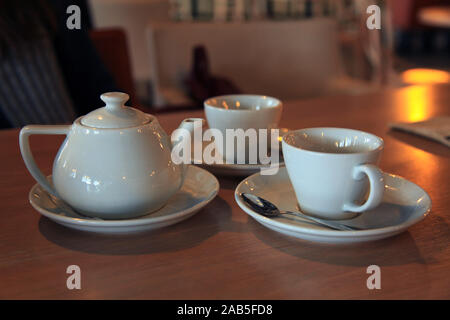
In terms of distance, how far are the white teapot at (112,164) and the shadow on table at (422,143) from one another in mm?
433

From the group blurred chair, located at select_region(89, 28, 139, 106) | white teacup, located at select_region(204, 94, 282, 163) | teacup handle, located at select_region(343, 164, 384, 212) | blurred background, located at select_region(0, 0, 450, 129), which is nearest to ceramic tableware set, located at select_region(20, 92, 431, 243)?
teacup handle, located at select_region(343, 164, 384, 212)

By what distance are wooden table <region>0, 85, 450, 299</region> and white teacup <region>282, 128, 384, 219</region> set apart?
0.13ft

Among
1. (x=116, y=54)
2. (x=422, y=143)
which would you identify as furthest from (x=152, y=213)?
(x=116, y=54)

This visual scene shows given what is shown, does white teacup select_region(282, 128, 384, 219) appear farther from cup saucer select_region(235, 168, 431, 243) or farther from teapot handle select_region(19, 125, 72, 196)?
teapot handle select_region(19, 125, 72, 196)

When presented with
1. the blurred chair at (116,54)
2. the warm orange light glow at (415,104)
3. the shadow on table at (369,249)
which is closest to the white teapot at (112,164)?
the shadow on table at (369,249)

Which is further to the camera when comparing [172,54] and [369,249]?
[172,54]

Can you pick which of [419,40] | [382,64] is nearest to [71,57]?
[382,64]

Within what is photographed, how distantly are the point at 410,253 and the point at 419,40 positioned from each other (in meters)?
5.66

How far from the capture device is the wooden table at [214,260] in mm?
355

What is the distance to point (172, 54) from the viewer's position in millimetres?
1796

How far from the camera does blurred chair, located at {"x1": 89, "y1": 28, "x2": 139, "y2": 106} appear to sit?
1.59 meters

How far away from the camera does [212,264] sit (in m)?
0.39

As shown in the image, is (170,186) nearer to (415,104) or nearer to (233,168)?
(233,168)

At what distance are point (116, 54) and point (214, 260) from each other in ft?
4.36
